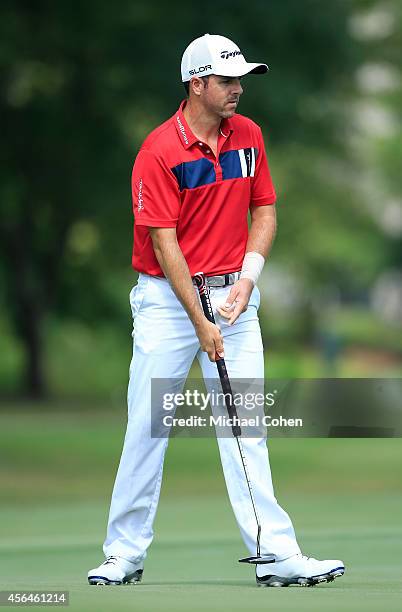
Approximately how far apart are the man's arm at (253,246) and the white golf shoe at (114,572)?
4.04ft

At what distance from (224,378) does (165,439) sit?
48 centimetres

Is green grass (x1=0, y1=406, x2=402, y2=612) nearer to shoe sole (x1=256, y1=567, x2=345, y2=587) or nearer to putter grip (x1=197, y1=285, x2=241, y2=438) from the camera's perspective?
shoe sole (x1=256, y1=567, x2=345, y2=587)

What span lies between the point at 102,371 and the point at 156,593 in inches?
1384

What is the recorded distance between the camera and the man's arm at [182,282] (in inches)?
300

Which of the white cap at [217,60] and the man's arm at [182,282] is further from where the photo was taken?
the white cap at [217,60]

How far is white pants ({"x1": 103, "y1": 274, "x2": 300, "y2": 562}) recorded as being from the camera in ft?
25.5

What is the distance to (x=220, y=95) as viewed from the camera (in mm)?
7758

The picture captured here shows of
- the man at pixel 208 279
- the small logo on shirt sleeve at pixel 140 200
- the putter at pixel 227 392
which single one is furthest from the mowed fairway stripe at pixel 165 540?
the small logo on shirt sleeve at pixel 140 200

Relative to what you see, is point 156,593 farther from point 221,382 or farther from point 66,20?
point 66,20

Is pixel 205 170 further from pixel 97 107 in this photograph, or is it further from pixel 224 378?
pixel 97 107

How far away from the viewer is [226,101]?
7762 millimetres

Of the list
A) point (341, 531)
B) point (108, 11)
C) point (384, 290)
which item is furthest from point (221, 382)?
point (384, 290)

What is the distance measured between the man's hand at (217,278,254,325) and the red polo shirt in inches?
5.7

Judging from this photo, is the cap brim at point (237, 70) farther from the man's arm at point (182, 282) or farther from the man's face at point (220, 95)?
the man's arm at point (182, 282)
